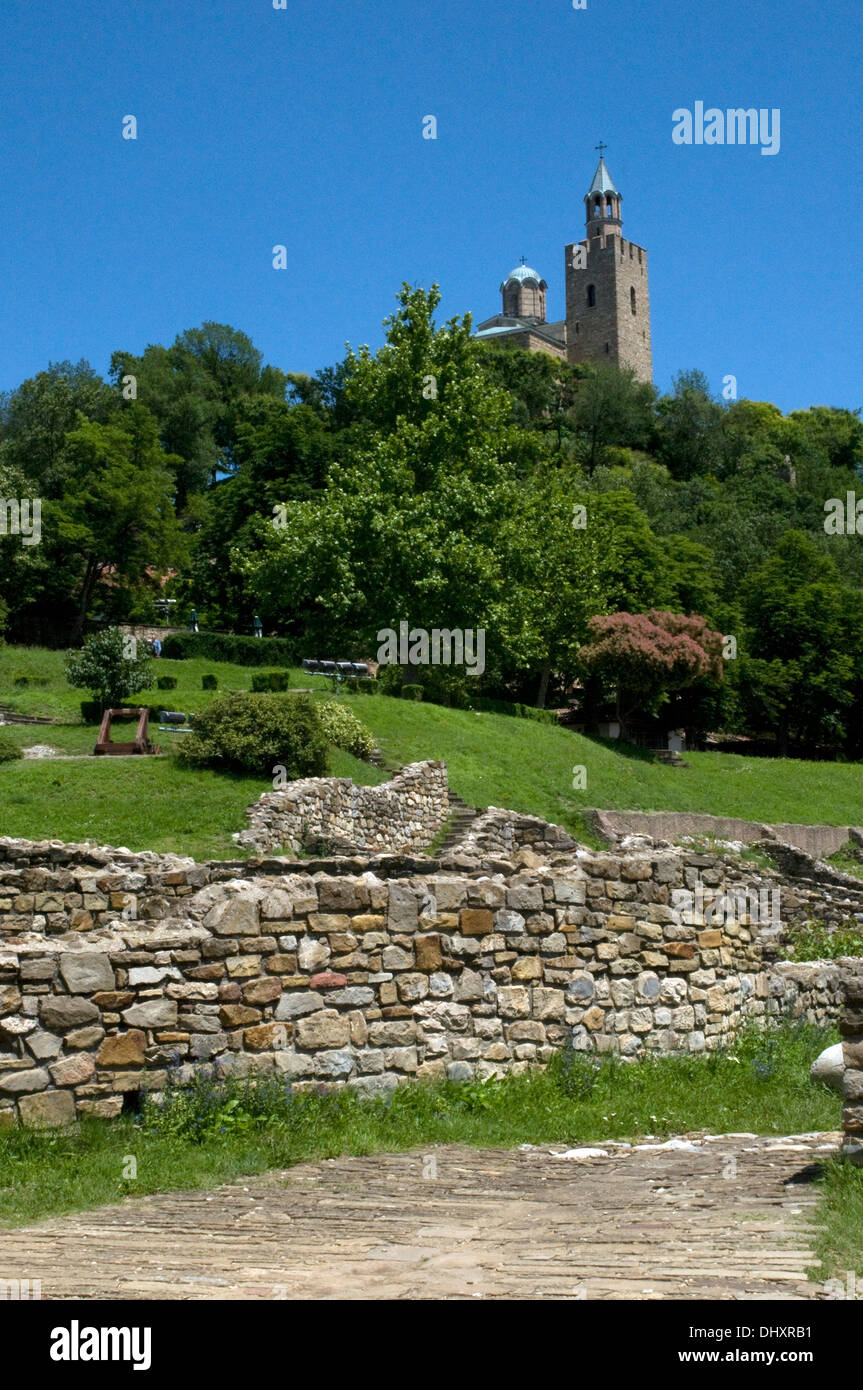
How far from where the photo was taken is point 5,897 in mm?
13609

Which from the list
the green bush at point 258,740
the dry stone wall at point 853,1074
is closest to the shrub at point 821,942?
the dry stone wall at point 853,1074

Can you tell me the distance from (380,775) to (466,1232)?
75.7 feet

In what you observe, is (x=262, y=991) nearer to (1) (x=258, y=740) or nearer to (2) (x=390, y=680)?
(1) (x=258, y=740)

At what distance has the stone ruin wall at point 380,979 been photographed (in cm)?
737

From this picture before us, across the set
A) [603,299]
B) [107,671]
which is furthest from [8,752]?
[603,299]

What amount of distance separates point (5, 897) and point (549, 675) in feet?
121

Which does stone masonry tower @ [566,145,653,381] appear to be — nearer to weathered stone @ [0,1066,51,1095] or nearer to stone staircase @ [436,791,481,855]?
stone staircase @ [436,791,481,855]

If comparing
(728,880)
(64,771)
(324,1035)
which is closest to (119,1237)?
(324,1035)

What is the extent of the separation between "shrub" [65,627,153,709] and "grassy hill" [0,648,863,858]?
1.04 meters

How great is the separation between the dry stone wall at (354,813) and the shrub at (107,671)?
10.1 m

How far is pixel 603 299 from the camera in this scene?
5359 inches

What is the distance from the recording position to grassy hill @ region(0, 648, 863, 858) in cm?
2197
